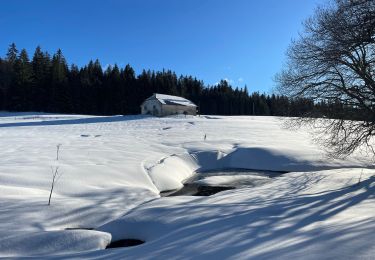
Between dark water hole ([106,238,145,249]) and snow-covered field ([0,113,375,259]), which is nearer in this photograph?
snow-covered field ([0,113,375,259])

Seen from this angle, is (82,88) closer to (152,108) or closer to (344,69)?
(152,108)

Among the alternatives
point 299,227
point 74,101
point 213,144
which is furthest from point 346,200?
point 74,101

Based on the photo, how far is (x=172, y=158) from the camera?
2088 centimetres

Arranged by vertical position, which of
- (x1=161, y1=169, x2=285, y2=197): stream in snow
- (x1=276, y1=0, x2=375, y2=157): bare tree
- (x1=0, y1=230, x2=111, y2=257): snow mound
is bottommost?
(x1=161, y1=169, x2=285, y2=197): stream in snow

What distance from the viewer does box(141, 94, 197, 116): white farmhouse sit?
6052 centimetres

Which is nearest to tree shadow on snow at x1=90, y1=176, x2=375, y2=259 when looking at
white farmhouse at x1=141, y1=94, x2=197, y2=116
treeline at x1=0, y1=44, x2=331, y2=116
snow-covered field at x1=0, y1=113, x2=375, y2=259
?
snow-covered field at x1=0, y1=113, x2=375, y2=259

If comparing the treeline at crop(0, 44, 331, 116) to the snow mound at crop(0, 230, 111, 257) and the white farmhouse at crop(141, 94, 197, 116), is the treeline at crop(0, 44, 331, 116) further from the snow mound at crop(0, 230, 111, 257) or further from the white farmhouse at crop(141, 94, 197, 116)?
the snow mound at crop(0, 230, 111, 257)

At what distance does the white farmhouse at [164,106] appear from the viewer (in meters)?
60.5

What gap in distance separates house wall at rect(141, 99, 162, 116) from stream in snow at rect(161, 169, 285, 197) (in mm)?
40564

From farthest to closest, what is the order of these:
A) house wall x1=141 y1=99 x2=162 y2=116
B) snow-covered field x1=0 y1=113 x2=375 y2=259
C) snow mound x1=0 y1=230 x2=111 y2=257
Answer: house wall x1=141 y1=99 x2=162 y2=116 → snow mound x1=0 y1=230 x2=111 y2=257 → snow-covered field x1=0 y1=113 x2=375 y2=259

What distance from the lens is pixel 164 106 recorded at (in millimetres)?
60562

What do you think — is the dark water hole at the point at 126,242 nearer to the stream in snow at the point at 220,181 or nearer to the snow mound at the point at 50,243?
the snow mound at the point at 50,243

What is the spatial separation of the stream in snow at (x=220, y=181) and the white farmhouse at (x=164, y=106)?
132 feet

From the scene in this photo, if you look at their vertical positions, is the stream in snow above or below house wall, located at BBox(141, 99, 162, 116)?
below
